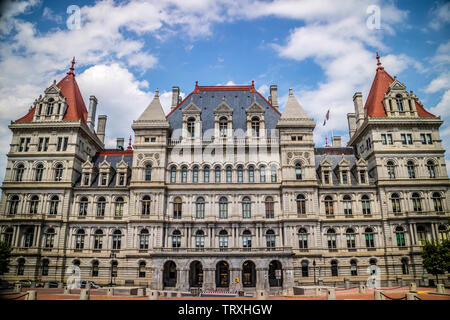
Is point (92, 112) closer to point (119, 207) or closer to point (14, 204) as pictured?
point (14, 204)

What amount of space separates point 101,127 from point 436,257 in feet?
182

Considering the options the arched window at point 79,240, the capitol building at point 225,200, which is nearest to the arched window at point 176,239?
the capitol building at point 225,200

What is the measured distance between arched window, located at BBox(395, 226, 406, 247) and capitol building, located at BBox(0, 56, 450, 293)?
0.14 metres

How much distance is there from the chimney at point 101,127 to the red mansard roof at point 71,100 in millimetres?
3657

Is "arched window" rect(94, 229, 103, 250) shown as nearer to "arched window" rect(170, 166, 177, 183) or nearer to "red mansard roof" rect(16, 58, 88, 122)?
"arched window" rect(170, 166, 177, 183)

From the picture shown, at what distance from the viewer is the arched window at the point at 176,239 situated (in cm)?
4421

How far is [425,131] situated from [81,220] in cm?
5227

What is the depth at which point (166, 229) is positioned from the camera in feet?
146

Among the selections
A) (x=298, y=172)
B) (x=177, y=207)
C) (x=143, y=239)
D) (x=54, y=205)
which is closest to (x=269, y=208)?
(x=298, y=172)

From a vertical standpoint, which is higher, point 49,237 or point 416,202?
point 416,202

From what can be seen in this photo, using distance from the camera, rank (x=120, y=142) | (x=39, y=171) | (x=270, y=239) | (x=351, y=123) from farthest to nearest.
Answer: (x=120, y=142), (x=351, y=123), (x=39, y=171), (x=270, y=239)

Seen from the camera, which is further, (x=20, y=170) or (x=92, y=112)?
(x=92, y=112)

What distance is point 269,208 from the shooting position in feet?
149

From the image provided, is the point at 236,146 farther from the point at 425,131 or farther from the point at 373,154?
the point at 425,131
